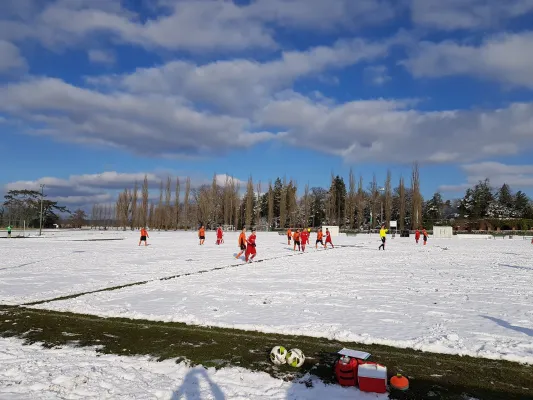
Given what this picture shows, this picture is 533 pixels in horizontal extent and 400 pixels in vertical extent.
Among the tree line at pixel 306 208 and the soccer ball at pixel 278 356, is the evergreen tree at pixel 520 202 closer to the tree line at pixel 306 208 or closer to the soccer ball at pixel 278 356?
the tree line at pixel 306 208

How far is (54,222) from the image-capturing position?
11850 cm

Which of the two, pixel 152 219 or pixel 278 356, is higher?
pixel 152 219

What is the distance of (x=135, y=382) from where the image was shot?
194 inches

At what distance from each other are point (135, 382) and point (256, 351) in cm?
186

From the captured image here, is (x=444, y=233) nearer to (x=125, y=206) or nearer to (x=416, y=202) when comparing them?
(x=416, y=202)

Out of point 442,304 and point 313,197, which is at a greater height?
point 313,197

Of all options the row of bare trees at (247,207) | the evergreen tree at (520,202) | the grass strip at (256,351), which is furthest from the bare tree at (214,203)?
the grass strip at (256,351)

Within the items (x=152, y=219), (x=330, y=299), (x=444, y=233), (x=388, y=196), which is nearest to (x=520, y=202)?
(x=388, y=196)

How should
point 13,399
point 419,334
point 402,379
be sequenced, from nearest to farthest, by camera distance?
point 13,399, point 402,379, point 419,334

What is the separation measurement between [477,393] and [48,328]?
684 centimetres

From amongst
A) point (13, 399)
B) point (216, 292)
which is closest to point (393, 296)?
point (216, 292)

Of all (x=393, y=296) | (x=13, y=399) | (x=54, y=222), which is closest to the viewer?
(x=13, y=399)

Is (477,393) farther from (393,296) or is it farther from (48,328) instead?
(48,328)

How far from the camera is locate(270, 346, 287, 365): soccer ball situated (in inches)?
220
